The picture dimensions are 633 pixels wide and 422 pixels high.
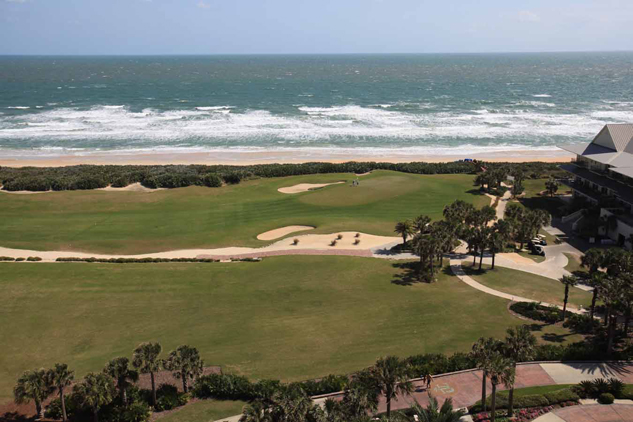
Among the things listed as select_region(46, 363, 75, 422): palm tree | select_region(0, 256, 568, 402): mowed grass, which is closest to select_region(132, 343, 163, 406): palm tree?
select_region(46, 363, 75, 422): palm tree

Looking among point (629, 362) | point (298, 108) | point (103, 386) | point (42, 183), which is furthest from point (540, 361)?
point (298, 108)

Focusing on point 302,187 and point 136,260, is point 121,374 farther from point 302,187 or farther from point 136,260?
point 302,187

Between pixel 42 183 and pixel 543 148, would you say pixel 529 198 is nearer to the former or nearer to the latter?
pixel 543 148

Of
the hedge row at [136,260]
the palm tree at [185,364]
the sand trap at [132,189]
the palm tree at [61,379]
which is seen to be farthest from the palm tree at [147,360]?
the sand trap at [132,189]

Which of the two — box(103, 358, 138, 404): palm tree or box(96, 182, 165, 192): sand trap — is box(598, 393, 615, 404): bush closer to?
box(103, 358, 138, 404): palm tree

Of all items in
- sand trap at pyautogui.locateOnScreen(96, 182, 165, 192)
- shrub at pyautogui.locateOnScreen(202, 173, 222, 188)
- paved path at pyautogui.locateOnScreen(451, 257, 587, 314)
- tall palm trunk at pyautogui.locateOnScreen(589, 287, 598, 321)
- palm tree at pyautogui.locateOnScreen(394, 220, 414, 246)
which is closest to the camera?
tall palm trunk at pyautogui.locateOnScreen(589, 287, 598, 321)

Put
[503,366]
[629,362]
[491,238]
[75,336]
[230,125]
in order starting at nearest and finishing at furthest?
[503,366] → [629,362] → [75,336] → [491,238] → [230,125]

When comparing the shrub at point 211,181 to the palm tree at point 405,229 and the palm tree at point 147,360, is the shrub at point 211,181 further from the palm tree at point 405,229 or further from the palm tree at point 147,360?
the palm tree at point 147,360
